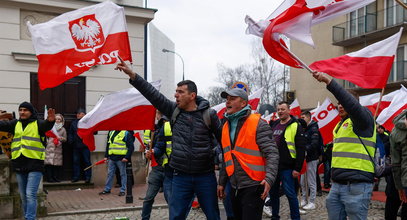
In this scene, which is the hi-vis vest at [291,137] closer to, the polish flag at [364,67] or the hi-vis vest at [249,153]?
the polish flag at [364,67]

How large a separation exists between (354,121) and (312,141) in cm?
579

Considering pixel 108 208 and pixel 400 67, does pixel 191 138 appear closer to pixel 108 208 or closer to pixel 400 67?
pixel 108 208

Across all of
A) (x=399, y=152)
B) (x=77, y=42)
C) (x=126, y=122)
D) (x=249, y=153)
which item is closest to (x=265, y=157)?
A: (x=249, y=153)

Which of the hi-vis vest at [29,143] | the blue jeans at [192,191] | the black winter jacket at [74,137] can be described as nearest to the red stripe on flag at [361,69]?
the blue jeans at [192,191]

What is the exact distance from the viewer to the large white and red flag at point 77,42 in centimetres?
603

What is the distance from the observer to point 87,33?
A: 6.23 m

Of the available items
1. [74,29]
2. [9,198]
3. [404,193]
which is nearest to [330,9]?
[404,193]

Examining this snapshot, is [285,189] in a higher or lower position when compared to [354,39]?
lower

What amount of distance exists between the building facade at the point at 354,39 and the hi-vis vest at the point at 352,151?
2112 cm

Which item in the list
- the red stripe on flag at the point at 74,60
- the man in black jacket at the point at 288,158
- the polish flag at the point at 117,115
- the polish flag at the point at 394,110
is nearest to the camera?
the red stripe on flag at the point at 74,60

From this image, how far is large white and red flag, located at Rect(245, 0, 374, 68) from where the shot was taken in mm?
5094

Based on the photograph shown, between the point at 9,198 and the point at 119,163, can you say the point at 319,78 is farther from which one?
the point at 119,163

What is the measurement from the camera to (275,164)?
4.71 meters

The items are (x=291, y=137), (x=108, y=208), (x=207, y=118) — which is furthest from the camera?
(x=108, y=208)
